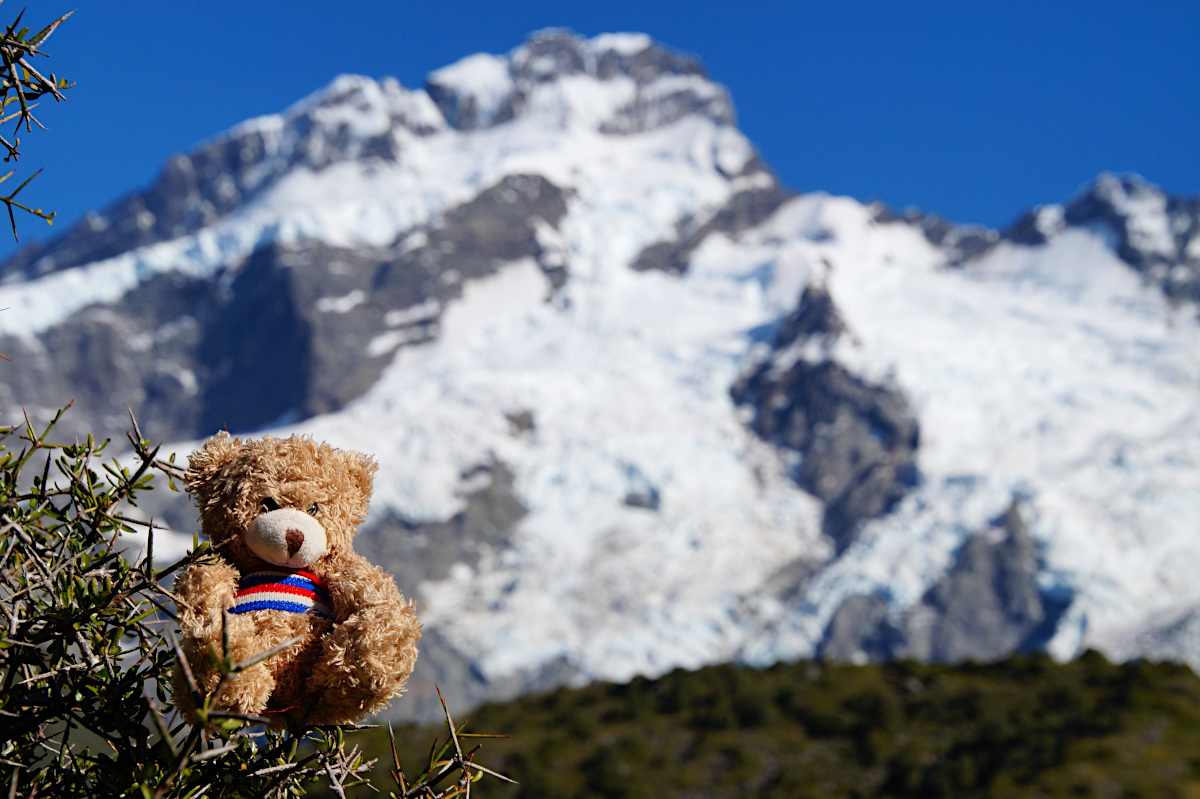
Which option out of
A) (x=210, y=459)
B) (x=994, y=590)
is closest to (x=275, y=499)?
(x=210, y=459)

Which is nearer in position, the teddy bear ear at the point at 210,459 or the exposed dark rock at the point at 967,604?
the teddy bear ear at the point at 210,459

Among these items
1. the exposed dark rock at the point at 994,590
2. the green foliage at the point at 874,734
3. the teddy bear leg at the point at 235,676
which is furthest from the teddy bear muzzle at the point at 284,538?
the exposed dark rock at the point at 994,590

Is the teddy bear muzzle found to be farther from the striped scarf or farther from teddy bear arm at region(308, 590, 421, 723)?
teddy bear arm at region(308, 590, 421, 723)

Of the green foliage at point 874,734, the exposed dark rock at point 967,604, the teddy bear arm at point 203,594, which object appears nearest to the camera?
the teddy bear arm at point 203,594

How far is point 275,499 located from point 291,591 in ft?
1.04

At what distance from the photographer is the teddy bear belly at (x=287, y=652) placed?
356 cm

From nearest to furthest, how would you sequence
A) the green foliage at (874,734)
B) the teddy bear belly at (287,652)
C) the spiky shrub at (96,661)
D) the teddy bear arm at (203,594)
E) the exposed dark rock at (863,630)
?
1. the spiky shrub at (96,661)
2. the teddy bear arm at (203,594)
3. the teddy bear belly at (287,652)
4. the green foliage at (874,734)
5. the exposed dark rock at (863,630)

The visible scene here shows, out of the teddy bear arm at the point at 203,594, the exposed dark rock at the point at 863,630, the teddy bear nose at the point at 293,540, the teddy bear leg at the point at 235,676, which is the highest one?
the exposed dark rock at the point at 863,630

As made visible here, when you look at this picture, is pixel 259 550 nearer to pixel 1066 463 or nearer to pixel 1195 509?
pixel 1195 509

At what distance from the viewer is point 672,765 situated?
118ft

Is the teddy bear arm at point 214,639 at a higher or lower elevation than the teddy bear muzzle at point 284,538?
lower

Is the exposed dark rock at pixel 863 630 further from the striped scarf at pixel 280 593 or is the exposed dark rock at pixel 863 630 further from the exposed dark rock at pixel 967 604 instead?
the striped scarf at pixel 280 593

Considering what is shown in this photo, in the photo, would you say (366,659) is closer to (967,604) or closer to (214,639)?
(214,639)

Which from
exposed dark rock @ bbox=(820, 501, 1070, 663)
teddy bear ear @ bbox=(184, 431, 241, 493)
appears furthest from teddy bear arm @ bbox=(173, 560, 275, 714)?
exposed dark rock @ bbox=(820, 501, 1070, 663)
